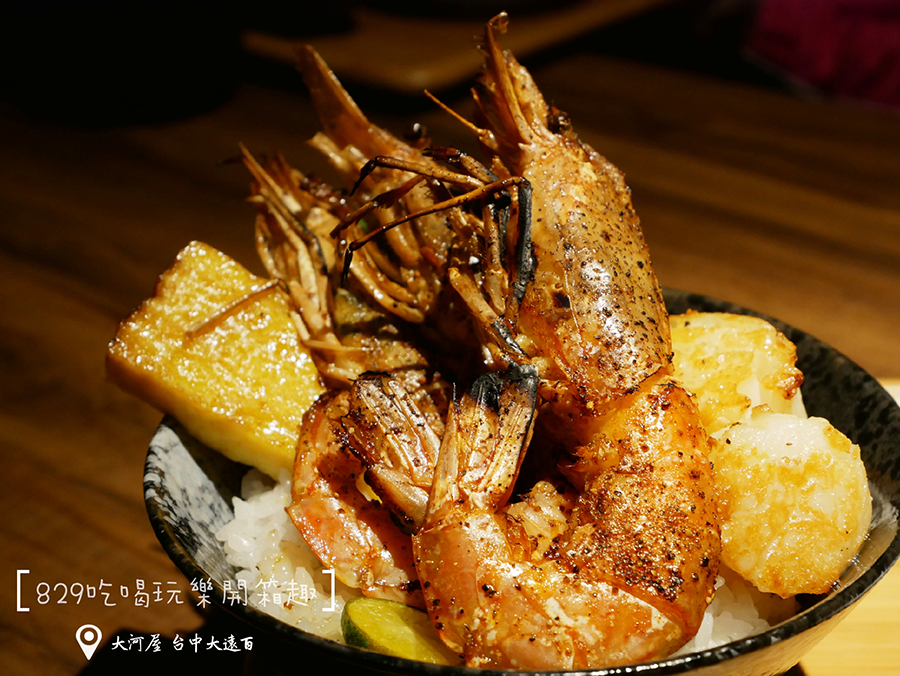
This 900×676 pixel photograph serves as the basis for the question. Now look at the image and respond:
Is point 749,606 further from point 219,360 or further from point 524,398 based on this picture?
point 219,360

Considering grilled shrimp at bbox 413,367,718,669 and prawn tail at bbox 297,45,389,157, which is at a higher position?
prawn tail at bbox 297,45,389,157

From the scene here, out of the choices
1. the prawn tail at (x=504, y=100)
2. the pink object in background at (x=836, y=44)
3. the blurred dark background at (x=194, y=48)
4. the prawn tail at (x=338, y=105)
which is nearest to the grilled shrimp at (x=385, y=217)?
the prawn tail at (x=338, y=105)

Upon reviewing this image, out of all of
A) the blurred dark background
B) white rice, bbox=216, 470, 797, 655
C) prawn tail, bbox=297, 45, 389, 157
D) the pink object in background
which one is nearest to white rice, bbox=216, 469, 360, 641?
white rice, bbox=216, 470, 797, 655

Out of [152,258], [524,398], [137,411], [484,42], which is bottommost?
[137,411]

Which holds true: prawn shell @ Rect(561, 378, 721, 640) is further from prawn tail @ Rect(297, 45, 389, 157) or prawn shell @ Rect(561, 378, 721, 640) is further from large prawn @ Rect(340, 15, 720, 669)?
prawn tail @ Rect(297, 45, 389, 157)

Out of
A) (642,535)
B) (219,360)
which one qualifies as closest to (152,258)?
(219,360)

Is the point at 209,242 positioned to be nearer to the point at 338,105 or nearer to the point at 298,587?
the point at 338,105

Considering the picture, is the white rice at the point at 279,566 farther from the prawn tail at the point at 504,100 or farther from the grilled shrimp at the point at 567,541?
the prawn tail at the point at 504,100
